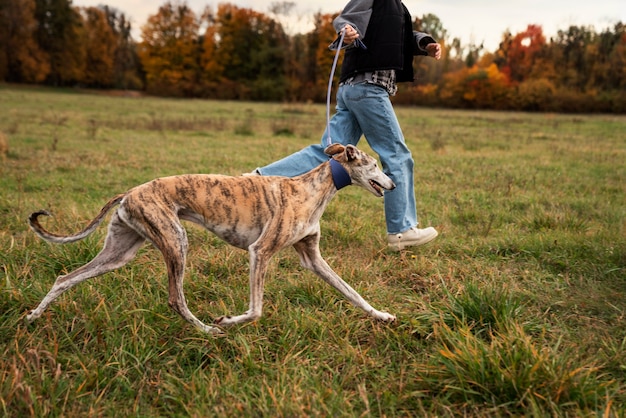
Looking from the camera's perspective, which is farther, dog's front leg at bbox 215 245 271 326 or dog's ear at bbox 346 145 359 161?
dog's ear at bbox 346 145 359 161

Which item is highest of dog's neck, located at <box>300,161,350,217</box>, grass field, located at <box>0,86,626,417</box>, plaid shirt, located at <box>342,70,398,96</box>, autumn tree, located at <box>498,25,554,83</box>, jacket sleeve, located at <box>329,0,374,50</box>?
autumn tree, located at <box>498,25,554,83</box>

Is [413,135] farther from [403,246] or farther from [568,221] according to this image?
[403,246]

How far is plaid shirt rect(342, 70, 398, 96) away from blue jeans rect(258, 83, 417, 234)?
4cm

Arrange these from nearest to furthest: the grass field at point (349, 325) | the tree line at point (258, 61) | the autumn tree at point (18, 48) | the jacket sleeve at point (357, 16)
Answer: the grass field at point (349, 325), the jacket sleeve at point (357, 16), the tree line at point (258, 61), the autumn tree at point (18, 48)

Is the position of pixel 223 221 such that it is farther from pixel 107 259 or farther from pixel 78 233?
pixel 78 233

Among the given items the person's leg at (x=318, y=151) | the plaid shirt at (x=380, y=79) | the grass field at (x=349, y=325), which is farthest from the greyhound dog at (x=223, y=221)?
the plaid shirt at (x=380, y=79)

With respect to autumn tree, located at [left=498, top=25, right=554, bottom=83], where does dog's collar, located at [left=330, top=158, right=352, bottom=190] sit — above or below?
below

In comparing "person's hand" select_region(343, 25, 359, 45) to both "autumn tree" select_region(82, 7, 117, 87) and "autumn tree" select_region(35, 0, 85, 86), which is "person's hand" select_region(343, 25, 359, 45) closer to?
"autumn tree" select_region(35, 0, 85, 86)

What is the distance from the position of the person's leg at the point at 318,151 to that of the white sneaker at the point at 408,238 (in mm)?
1081

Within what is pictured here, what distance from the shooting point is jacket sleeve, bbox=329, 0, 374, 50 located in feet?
14.8

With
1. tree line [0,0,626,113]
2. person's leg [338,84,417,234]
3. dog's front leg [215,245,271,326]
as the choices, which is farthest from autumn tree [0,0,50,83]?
dog's front leg [215,245,271,326]

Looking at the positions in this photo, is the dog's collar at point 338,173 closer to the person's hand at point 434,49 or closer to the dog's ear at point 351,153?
the dog's ear at point 351,153

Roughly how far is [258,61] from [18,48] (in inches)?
1105

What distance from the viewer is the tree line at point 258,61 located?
53.6 meters
